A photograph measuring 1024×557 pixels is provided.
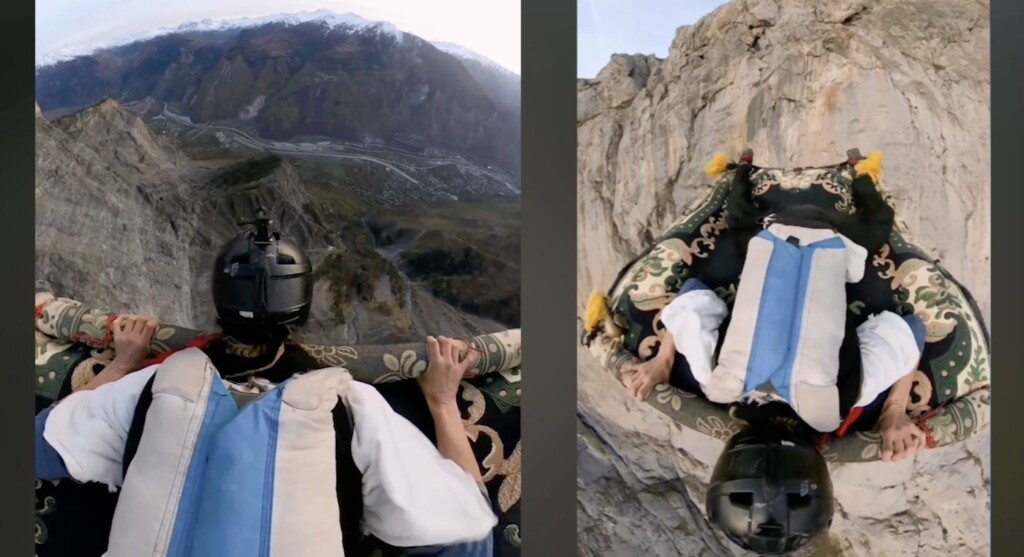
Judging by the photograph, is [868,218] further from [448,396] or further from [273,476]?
[273,476]

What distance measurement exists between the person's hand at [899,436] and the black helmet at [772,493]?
6.3 inches

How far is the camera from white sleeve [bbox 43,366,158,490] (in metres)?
1.80

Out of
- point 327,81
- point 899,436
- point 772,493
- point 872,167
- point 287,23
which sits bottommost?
point 772,493

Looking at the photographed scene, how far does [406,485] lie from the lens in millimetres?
1817

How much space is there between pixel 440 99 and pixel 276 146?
1.37ft

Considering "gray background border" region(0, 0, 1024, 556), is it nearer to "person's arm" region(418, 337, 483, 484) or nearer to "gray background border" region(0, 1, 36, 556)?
"gray background border" region(0, 1, 36, 556)

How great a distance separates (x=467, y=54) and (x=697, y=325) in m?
0.87

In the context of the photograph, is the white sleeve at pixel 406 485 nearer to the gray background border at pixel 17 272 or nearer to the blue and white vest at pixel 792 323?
the blue and white vest at pixel 792 323

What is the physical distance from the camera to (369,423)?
71.8 inches

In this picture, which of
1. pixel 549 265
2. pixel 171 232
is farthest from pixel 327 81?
pixel 549 265

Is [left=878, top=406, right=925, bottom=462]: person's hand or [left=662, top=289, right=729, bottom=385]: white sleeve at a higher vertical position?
[left=662, top=289, right=729, bottom=385]: white sleeve

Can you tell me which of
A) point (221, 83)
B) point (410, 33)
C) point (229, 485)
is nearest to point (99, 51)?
point (221, 83)

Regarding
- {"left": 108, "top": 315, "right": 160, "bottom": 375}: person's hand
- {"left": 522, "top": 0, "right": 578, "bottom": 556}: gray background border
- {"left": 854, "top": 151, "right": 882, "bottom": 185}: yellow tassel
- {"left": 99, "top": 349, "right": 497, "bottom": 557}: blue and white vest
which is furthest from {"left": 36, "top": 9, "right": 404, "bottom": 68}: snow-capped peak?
{"left": 854, "top": 151, "right": 882, "bottom": 185}: yellow tassel

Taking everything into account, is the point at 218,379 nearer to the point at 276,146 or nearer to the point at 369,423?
the point at 369,423
